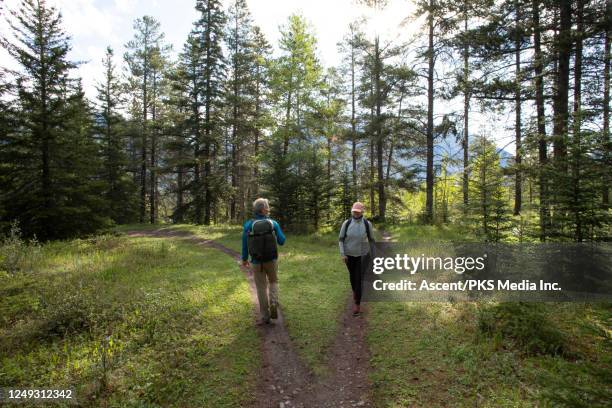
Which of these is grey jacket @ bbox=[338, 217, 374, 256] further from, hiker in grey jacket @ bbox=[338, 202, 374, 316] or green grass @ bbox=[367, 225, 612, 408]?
green grass @ bbox=[367, 225, 612, 408]

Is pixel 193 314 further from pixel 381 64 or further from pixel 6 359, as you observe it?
pixel 381 64

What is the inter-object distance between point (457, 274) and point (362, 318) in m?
3.96

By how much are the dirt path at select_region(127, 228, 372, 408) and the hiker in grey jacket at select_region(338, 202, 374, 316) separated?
108cm

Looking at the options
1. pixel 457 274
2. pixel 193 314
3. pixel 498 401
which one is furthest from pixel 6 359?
pixel 457 274

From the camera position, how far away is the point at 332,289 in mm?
9102

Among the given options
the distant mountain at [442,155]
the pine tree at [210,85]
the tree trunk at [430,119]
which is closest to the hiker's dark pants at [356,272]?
the distant mountain at [442,155]

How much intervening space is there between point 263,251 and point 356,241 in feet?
6.91

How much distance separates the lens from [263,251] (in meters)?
6.35

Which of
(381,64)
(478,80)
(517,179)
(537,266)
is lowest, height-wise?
(537,266)

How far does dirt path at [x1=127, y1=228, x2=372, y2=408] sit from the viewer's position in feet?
14.7

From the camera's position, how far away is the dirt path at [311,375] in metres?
4.48

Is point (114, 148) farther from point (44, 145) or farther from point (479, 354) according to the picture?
point (479, 354)

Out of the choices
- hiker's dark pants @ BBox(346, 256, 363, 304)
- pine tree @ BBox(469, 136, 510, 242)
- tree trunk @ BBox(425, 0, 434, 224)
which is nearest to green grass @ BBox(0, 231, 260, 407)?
hiker's dark pants @ BBox(346, 256, 363, 304)

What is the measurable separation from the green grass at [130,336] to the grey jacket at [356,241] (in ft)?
8.76
